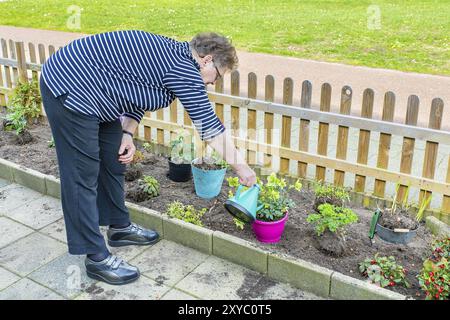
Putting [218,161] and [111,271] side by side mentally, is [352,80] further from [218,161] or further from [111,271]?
[111,271]

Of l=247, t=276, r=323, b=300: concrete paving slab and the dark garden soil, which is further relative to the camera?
the dark garden soil

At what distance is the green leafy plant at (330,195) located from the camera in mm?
4070

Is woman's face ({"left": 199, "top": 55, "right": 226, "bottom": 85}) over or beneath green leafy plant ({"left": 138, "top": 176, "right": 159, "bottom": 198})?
over

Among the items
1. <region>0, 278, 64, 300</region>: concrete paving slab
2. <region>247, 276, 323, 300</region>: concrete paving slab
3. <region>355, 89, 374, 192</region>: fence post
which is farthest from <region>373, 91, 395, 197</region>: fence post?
<region>0, 278, 64, 300</region>: concrete paving slab

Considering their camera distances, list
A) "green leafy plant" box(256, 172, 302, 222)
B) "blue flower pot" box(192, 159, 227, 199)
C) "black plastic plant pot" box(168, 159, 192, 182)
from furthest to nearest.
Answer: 1. "black plastic plant pot" box(168, 159, 192, 182)
2. "blue flower pot" box(192, 159, 227, 199)
3. "green leafy plant" box(256, 172, 302, 222)

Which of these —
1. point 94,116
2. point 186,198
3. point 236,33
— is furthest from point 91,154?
point 236,33

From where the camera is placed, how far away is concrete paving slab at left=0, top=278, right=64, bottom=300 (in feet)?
10.3

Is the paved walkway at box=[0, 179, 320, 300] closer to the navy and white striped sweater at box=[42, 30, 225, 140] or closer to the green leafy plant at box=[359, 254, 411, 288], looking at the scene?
the green leafy plant at box=[359, 254, 411, 288]

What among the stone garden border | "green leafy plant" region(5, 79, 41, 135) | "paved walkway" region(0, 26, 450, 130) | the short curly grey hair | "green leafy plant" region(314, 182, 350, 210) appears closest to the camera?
the short curly grey hair

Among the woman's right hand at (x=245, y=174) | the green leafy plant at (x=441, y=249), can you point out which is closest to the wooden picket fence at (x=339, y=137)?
the green leafy plant at (x=441, y=249)

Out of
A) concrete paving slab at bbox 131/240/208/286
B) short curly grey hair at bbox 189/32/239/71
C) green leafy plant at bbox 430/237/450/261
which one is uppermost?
short curly grey hair at bbox 189/32/239/71

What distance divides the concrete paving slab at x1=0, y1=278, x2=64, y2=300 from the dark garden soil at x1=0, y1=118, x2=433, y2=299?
114 cm
